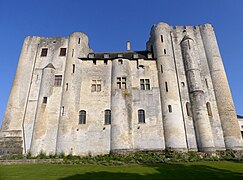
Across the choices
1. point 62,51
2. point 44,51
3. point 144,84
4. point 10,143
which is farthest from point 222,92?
point 10,143

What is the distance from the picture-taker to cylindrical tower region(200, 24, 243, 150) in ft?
73.4

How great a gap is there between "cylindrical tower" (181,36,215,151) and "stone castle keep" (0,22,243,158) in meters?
0.11

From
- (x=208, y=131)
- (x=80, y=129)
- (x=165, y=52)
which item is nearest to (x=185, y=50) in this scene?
(x=165, y=52)

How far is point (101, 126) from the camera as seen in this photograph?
2317cm

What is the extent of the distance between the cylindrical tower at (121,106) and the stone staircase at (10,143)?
1110cm

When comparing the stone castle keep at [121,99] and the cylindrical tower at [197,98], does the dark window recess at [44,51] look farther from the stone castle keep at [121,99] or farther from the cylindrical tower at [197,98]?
the cylindrical tower at [197,98]

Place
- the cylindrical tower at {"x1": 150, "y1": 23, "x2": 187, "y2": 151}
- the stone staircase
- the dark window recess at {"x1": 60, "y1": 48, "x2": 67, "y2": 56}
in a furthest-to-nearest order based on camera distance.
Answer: the dark window recess at {"x1": 60, "y1": 48, "x2": 67, "y2": 56}, the cylindrical tower at {"x1": 150, "y1": 23, "x2": 187, "y2": 151}, the stone staircase

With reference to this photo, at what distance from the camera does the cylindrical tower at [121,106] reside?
21516 millimetres

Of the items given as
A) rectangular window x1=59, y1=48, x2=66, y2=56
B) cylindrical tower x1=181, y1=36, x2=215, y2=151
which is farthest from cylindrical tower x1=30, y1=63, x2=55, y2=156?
cylindrical tower x1=181, y1=36, x2=215, y2=151

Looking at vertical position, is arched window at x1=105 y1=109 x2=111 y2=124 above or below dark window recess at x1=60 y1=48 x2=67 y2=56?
below

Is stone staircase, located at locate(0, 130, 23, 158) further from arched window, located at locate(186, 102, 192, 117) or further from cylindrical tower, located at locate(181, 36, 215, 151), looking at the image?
cylindrical tower, located at locate(181, 36, 215, 151)

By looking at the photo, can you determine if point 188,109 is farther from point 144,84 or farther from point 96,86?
point 96,86

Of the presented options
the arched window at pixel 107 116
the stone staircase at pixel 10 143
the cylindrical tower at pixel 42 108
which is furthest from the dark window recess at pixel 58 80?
the arched window at pixel 107 116

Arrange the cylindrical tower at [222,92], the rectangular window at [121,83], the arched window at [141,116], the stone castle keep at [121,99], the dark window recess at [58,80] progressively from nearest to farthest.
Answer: the stone castle keep at [121,99]
the cylindrical tower at [222,92]
the arched window at [141,116]
the rectangular window at [121,83]
the dark window recess at [58,80]
